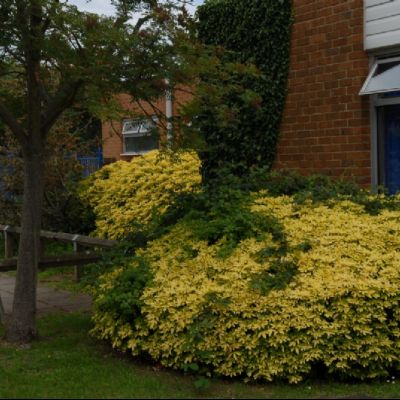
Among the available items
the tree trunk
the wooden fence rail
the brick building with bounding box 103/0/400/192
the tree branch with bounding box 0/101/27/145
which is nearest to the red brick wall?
the brick building with bounding box 103/0/400/192

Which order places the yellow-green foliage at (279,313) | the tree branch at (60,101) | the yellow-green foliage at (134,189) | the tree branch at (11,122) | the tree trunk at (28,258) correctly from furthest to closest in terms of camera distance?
the yellow-green foliage at (134,189)
the tree trunk at (28,258)
the tree branch at (11,122)
the tree branch at (60,101)
the yellow-green foliage at (279,313)

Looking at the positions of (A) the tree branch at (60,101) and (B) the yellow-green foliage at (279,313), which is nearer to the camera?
(B) the yellow-green foliage at (279,313)

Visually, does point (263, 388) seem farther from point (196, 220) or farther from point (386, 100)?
point (386, 100)

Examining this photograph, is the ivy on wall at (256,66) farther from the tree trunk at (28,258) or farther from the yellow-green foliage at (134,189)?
the tree trunk at (28,258)

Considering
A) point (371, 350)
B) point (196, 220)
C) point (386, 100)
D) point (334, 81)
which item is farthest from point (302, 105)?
point (371, 350)

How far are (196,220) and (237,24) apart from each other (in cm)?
398

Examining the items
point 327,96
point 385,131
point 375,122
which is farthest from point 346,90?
point 385,131

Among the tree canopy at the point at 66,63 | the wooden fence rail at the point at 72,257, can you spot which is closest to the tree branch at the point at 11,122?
the tree canopy at the point at 66,63

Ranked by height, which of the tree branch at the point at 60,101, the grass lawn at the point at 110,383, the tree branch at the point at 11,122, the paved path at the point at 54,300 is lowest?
the grass lawn at the point at 110,383

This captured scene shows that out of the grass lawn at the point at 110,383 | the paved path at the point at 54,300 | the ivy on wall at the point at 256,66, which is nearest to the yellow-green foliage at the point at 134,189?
the ivy on wall at the point at 256,66

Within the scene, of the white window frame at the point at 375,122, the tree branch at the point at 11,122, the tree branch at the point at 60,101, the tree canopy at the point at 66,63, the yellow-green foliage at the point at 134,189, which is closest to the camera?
the tree canopy at the point at 66,63

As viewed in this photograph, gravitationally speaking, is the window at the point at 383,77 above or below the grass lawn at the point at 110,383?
above

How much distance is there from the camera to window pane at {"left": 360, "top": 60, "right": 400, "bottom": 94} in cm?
795

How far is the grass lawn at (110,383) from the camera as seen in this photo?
16.1 ft
